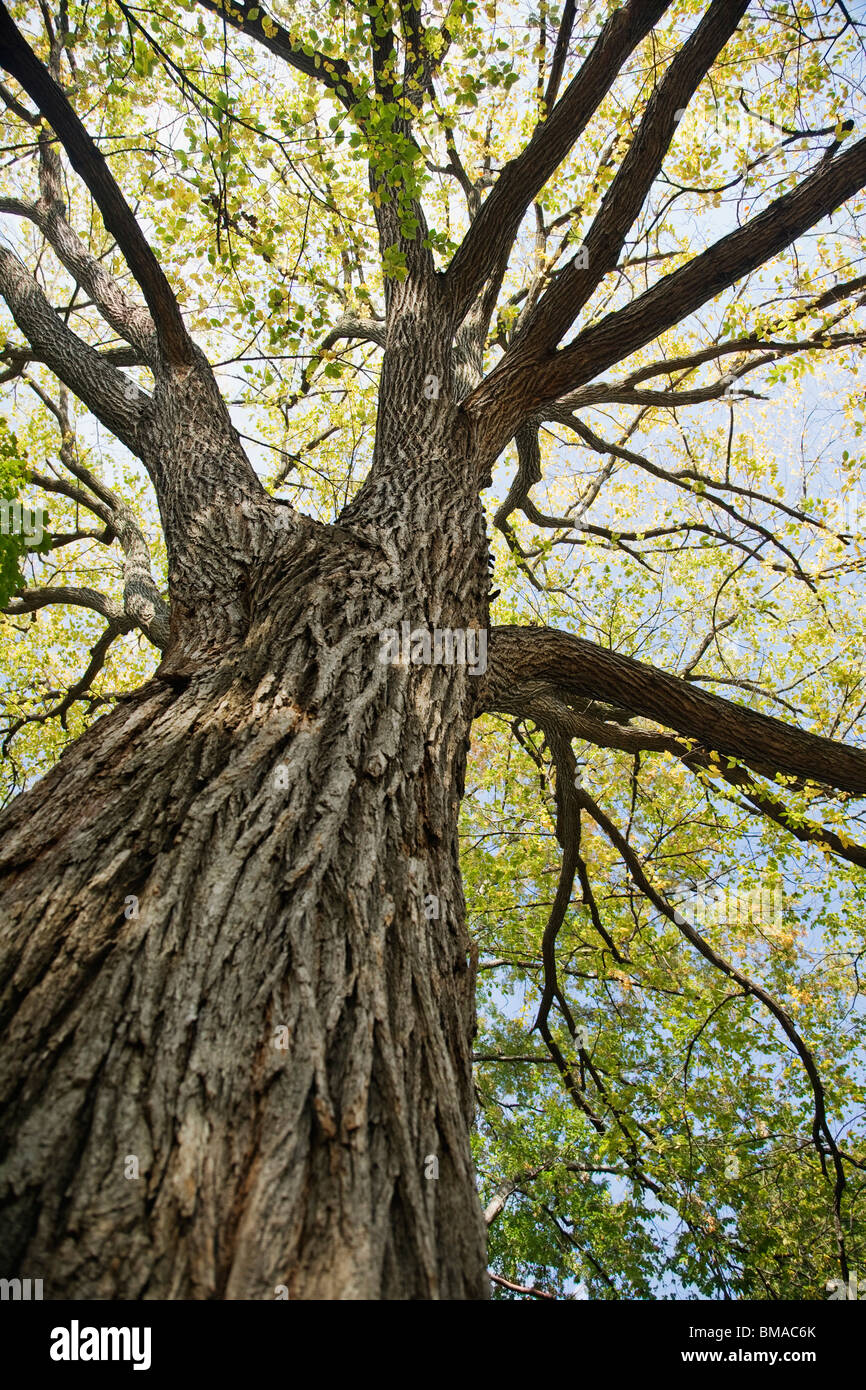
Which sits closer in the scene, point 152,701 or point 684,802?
point 152,701

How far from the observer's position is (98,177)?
10.8 ft

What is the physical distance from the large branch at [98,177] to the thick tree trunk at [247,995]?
7.60 ft

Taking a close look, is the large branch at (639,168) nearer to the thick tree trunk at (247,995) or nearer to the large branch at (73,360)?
the large branch at (73,360)

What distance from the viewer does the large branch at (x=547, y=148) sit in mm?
3961

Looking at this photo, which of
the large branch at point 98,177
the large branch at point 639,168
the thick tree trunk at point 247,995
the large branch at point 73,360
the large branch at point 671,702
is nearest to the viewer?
the thick tree trunk at point 247,995

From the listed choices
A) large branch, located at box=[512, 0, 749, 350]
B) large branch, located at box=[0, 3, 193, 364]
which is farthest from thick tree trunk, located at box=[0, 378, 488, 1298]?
large branch, located at box=[512, 0, 749, 350]

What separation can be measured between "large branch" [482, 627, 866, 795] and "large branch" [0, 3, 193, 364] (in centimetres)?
246

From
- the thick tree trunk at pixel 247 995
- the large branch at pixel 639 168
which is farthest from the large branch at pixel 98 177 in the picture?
the thick tree trunk at pixel 247 995

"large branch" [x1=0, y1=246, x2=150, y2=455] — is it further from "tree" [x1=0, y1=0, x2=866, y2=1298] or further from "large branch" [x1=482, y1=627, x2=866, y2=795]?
"large branch" [x1=482, y1=627, x2=866, y2=795]

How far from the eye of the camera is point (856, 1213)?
8.33 metres

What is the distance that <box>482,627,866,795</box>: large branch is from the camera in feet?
12.1
